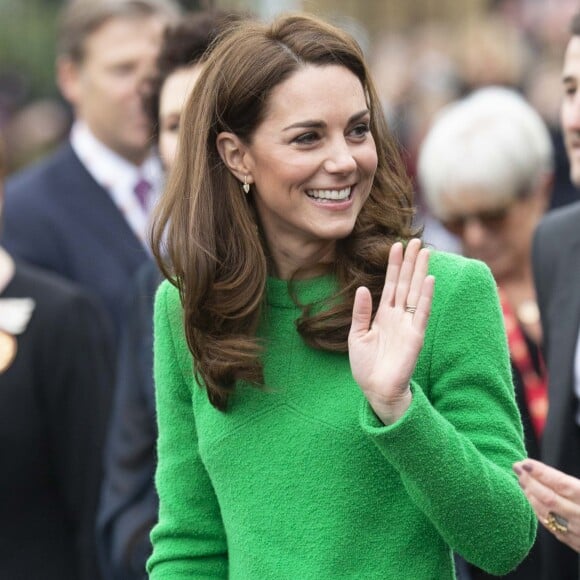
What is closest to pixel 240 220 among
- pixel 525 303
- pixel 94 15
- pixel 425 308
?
pixel 425 308

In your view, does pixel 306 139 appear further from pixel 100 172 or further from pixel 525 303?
pixel 100 172

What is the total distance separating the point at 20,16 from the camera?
1370cm

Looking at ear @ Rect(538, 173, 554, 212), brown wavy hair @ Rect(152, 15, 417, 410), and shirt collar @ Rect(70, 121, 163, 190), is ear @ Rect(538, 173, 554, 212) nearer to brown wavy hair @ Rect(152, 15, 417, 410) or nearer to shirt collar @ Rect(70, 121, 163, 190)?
shirt collar @ Rect(70, 121, 163, 190)

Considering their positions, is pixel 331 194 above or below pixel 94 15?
above

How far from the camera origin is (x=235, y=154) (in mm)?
3439

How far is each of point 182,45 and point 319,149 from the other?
1817 mm

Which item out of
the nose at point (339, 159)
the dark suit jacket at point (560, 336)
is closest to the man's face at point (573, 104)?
the dark suit jacket at point (560, 336)

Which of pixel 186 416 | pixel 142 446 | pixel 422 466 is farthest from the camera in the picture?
pixel 142 446

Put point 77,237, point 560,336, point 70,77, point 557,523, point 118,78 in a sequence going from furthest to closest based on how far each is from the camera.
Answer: point 70,77 < point 118,78 < point 77,237 < point 560,336 < point 557,523

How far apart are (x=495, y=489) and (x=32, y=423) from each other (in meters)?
2.03

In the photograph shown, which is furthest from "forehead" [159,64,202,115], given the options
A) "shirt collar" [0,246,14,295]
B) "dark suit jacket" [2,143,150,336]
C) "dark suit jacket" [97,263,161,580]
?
"dark suit jacket" [2,143,150,336]

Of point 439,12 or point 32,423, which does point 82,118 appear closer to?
point 32,423

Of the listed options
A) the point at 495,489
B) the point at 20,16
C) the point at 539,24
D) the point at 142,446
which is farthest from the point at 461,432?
the point at 20,16

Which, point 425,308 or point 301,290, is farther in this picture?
point 301,290
